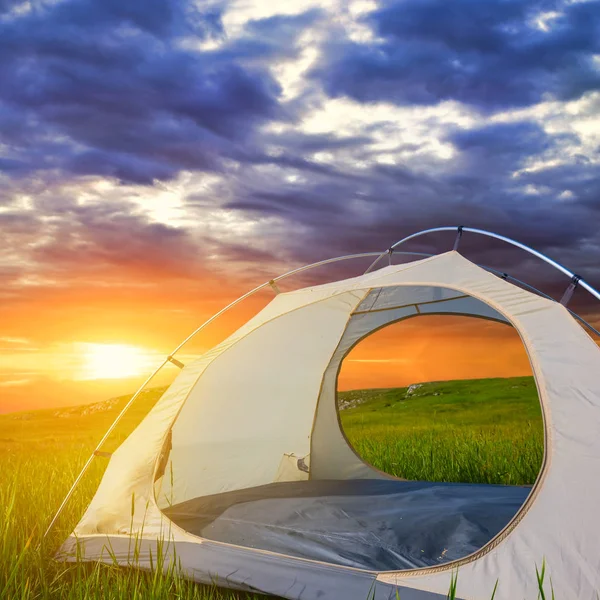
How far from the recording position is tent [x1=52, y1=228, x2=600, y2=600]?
2857mm

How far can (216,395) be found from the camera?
517 centimetres

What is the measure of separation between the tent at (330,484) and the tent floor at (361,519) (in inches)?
0.6

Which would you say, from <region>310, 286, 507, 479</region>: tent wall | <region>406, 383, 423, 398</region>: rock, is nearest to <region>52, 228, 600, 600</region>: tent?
<region>310, 286, 507, 479</region>: tent wall

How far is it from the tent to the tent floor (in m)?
0.01

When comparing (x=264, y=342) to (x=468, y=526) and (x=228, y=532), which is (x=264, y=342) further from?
(x=468, y=526)

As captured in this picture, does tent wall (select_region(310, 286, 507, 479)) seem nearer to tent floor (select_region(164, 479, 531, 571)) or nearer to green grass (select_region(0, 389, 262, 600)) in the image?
tent floor (select_region(164, 479, 531, 571))

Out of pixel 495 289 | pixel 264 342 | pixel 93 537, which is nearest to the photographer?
pixel 495 289

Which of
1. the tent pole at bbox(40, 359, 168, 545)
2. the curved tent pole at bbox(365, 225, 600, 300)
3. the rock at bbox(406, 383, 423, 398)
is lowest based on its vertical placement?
the rock at bbox(406, 383, 423, 398)

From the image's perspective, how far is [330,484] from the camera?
5449 millimetres

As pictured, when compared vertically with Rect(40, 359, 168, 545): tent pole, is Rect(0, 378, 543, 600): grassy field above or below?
below

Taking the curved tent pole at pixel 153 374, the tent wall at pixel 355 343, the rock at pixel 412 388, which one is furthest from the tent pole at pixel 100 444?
the rock at pixel 412 388

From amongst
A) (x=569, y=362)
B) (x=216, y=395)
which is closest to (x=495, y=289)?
(x=569, y=362)

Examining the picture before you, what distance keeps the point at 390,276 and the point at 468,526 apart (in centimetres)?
159

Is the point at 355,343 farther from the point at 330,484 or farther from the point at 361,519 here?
the point at 361,519
